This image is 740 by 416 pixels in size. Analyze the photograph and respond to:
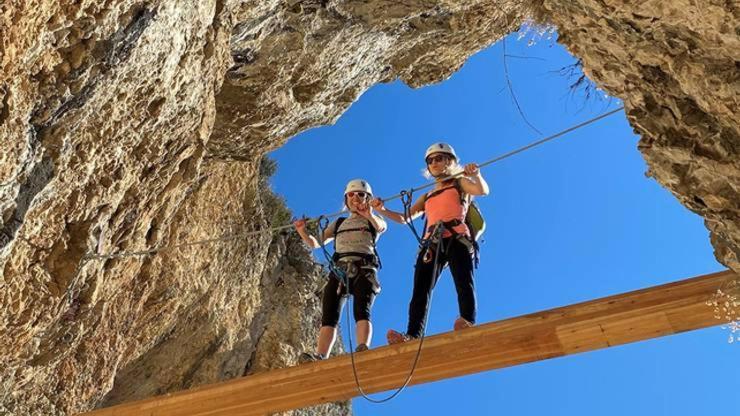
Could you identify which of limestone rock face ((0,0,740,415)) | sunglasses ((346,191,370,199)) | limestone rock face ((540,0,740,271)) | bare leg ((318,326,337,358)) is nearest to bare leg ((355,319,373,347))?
bare leg ((318,326,337,358))

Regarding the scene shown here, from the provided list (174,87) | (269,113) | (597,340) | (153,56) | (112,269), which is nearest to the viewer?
(597,340)

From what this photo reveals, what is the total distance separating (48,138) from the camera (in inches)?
208

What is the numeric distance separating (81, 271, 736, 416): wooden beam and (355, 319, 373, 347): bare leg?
26.1 inches

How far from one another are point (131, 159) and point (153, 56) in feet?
3.45

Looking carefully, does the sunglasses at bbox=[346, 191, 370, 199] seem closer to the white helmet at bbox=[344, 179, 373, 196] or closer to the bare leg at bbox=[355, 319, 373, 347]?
the white helmet at bbox=[344, 179, 373, 196]

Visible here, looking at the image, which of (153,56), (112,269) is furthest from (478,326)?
(112,269)

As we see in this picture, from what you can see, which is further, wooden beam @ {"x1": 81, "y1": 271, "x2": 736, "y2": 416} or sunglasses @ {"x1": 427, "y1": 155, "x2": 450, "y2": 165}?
sunglasses @ {"x1": 427, "y1": 155, "x2": 450, "y2": 165}

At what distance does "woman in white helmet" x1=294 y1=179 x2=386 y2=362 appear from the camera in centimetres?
667

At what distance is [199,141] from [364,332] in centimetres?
246

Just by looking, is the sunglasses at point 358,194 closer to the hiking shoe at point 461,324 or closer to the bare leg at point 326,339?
the bare leg at point 326,339

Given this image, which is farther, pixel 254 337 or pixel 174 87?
pixel 254 337

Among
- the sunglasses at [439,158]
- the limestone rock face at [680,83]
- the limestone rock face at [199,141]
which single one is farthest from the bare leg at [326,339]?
the limestone rock face at [680,83]

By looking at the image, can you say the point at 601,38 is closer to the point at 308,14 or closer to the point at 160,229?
the point at 308,14

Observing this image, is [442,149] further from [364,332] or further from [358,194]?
[364,332]
